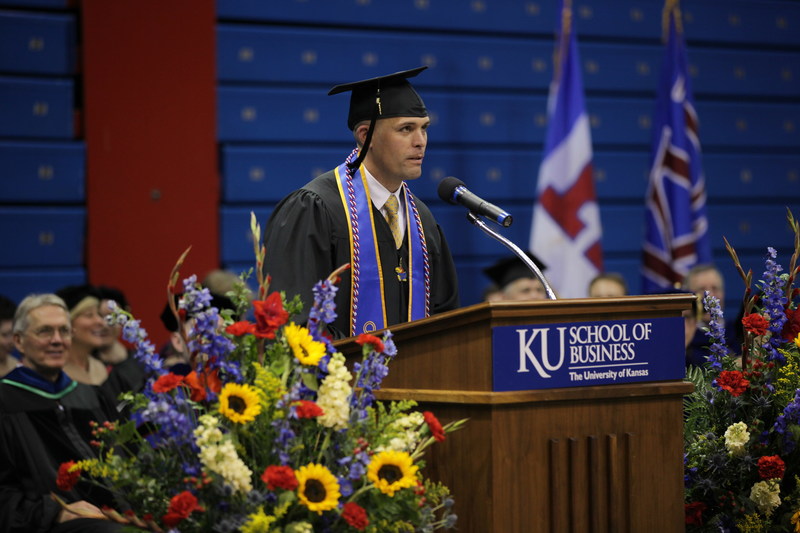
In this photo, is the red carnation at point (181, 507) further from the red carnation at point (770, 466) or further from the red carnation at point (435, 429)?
the red carnation at point (770, 466)

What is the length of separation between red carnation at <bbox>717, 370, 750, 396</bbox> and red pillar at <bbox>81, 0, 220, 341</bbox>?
12.7ft

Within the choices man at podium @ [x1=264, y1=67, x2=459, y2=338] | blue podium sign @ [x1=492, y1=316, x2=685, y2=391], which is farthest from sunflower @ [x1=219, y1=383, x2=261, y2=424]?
man at podium @ [x1=264, y1=67, x2=459, y2=338]

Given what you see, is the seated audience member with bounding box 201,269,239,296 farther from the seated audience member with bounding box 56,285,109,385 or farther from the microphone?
the microphone

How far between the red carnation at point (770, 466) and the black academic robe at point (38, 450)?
79.4 inches

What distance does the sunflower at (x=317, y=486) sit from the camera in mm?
1919

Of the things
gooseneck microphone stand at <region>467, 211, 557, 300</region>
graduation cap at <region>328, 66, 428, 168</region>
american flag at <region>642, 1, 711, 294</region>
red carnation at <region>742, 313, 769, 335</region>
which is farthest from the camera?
american flag at <region>642, 1, 711, 294</region>

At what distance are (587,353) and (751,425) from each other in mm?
707

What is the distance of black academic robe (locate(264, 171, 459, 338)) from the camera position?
9.31 ft

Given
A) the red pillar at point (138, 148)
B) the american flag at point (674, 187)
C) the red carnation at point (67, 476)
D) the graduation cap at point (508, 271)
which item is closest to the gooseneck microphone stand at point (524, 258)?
the red carnation at point (67, 476)

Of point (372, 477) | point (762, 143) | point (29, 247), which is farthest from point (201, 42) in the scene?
point (372, 477)

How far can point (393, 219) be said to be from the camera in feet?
10.4

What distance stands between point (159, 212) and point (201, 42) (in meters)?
1.02

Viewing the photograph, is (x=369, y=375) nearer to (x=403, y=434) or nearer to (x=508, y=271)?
(x=403, y=434)

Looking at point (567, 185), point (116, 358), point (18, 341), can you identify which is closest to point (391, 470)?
point (18, 341)
